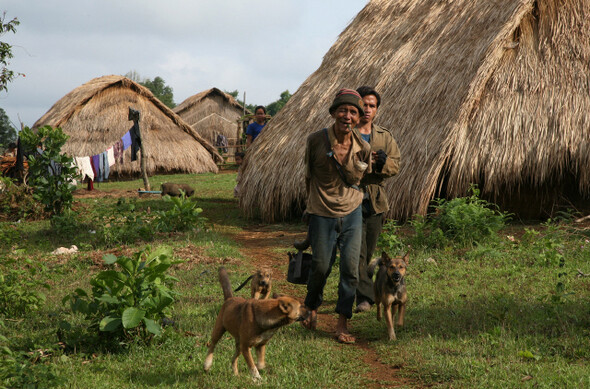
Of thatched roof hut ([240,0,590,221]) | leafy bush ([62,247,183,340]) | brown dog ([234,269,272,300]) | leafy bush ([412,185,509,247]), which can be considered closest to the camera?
leafy bush ([62,247,183,340])

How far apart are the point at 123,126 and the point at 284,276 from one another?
56.8 feet

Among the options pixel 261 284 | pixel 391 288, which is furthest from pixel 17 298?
pixel 391 288

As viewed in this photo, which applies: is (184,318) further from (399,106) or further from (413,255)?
(399,106)

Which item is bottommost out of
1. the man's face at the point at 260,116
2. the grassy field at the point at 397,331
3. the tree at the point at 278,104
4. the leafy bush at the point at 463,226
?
the grassy field at the point at 397,331

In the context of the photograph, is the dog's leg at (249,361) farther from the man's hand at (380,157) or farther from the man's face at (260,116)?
the man's face at (260,116)

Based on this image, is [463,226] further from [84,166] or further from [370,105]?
[84,166]

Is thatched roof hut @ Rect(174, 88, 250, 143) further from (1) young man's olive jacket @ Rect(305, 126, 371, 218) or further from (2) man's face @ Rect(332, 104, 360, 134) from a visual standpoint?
(2) man's face @ Rect(332, 104, 360, 134)

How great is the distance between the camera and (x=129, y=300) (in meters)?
4.08

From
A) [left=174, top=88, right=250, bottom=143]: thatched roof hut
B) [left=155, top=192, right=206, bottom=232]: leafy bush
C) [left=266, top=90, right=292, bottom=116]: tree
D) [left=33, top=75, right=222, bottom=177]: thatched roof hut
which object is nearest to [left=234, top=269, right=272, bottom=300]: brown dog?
[left=155, top=192, right=206, bottom=232]: leafy bush

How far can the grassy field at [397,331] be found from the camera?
11.8 ft

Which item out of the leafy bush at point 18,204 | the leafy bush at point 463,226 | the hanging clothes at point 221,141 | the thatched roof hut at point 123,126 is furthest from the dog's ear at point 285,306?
the hanging clothes at point 221,141

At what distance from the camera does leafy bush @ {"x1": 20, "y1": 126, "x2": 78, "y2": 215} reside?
9711mm

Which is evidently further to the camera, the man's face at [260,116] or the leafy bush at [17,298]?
the man's face at [260,116]

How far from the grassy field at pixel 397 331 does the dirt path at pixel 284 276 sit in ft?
0.07
